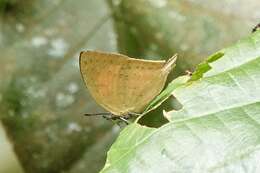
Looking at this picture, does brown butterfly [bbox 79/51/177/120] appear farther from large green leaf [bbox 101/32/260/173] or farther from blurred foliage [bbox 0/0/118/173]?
blurred foliage [bbox 0/0/118/173]

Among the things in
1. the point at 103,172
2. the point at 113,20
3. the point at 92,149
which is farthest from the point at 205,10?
the point at 103,172

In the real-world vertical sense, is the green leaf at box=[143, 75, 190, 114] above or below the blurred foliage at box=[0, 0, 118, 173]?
below

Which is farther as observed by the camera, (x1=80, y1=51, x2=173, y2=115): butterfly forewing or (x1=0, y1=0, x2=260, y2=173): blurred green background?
(x1=0, y1=0, x2=260, y2=173): blurred green background

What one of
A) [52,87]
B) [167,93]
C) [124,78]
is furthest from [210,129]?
[52,87]

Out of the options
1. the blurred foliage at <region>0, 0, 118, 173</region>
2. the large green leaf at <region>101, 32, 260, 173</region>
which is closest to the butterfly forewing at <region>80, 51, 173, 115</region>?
the large green leaf at <region>101, 32, 260, 173</region>

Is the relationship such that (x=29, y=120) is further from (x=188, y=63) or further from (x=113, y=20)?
(x=188, y=63)

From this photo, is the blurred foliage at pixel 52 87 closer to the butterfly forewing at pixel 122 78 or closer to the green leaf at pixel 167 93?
the butterfly forewing at pixel 122 78

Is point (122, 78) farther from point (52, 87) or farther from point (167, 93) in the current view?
point (52, 87)
